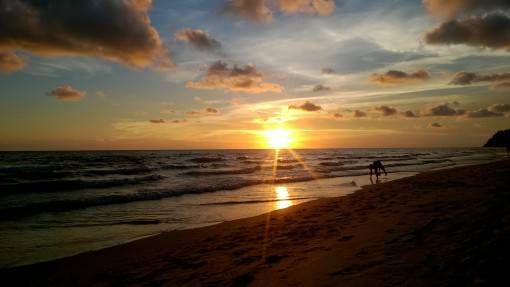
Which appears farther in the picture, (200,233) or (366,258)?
(200,233)

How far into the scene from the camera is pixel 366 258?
5.13 meters

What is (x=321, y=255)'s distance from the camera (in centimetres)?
581

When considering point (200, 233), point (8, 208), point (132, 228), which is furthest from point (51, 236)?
point (8, 208)

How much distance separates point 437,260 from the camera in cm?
439

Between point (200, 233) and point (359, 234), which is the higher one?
point (359, 234)

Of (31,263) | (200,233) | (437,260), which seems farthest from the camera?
(200,233)

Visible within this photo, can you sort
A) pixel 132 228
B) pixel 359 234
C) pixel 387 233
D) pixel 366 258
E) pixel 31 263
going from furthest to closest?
pixel 132 228
pixel 31 263
pixel 359 234
pixel 387 233
pixel 366 258

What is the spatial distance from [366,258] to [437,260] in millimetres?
1023

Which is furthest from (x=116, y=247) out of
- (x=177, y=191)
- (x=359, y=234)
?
(x=177, y=191)

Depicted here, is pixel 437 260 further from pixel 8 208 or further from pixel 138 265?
pixel 8 208

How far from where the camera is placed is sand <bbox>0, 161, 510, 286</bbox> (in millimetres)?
4203

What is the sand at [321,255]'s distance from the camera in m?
4.20

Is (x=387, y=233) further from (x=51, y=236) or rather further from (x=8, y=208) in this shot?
(x=8, y=208)

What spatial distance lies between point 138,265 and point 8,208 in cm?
1223
